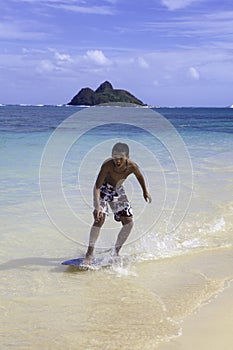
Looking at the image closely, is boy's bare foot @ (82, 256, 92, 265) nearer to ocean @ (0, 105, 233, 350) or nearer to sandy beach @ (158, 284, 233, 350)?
ocean @ (0, 105, 233, 350)

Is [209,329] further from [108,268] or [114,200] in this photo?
[114,200]

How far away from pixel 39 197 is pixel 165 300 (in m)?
5.14

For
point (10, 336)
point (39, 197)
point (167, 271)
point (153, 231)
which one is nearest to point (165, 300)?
point (167, 271)

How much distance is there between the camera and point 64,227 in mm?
7547

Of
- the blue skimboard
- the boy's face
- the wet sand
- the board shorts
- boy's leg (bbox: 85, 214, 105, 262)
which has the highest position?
the boy's face

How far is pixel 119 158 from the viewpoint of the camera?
5.48 meters

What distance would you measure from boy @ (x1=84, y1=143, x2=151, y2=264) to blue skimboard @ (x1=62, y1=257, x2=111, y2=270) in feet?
0.19

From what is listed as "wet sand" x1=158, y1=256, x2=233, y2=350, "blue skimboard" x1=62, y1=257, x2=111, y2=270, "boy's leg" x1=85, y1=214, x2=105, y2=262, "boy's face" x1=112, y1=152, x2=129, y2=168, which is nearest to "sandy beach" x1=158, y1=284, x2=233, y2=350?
"wet sand" x1=158, y1=256, x2=233, y2=350

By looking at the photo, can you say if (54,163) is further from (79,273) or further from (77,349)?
(77,349)

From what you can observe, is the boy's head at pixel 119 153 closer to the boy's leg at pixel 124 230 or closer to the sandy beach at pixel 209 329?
the boy's leg at pixel 124 230

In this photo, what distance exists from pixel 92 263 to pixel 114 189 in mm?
866

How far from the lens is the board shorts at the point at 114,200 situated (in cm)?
580

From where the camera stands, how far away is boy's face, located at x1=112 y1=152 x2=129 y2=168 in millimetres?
5480

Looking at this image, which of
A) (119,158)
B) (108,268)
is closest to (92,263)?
(108,268)
